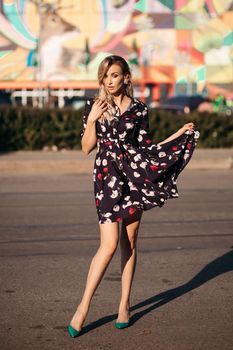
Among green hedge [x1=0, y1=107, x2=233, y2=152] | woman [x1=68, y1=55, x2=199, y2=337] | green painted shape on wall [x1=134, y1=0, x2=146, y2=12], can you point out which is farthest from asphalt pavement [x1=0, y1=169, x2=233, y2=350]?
green painted shape on wall [x1=134, y1=0, x2=146, y2=12]

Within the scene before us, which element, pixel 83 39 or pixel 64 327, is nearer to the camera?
pixel 64 327

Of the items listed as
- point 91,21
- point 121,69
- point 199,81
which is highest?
point 121,69

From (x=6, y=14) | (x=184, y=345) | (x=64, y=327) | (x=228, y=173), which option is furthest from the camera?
(x=6, y=14)

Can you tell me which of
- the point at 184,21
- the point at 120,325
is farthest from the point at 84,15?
the point at 120,325

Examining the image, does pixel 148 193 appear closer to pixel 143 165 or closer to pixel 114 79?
pixel 143 165

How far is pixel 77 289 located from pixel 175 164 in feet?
5.02

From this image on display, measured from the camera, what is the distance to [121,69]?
513 centimetres

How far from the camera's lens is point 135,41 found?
7856 centimetres

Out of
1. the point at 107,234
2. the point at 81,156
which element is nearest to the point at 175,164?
the point at 107,234

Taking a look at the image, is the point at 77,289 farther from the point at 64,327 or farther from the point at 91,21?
the point at 91,21

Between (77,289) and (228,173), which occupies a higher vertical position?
(77,289)

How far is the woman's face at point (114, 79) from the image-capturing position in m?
5.12

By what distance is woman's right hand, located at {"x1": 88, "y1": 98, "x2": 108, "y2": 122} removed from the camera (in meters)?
5.07

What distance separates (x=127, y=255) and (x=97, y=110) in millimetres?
977
